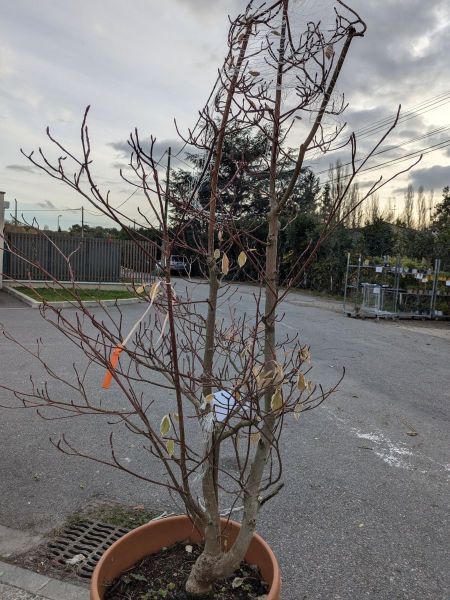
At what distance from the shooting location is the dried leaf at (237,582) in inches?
78.4

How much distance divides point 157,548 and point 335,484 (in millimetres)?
1982

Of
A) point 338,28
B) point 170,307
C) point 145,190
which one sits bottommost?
point 170,307

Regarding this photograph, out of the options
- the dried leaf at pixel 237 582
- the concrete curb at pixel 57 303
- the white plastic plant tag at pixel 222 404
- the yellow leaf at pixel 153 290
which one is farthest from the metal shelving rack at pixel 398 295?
the yellow leaf at pixel 153 290

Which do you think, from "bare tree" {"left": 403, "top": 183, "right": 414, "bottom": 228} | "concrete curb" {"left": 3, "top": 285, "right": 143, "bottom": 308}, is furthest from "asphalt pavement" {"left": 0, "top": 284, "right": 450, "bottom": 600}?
"bare tree" {"left": 403, "top": 183, "right": 414, "bottom": 228}

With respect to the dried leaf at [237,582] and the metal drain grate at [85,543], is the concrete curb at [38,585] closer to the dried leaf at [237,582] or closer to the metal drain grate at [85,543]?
the metal drain grate at [85,543]

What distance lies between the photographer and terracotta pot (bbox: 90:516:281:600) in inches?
74.4

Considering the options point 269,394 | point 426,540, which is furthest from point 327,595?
point 269,394

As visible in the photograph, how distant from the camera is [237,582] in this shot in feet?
6.57

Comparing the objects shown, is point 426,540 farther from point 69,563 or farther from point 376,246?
point 376,246

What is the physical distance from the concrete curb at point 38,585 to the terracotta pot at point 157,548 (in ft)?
1.80

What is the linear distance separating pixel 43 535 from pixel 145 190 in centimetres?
239

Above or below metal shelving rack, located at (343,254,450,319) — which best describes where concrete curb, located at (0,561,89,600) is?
below

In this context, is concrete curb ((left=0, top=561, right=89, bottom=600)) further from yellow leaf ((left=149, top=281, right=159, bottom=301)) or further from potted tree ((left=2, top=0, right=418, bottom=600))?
yellow leaf ((left=149, top=281, right=159, bottom=301))

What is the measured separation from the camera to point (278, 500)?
3.49 metres
